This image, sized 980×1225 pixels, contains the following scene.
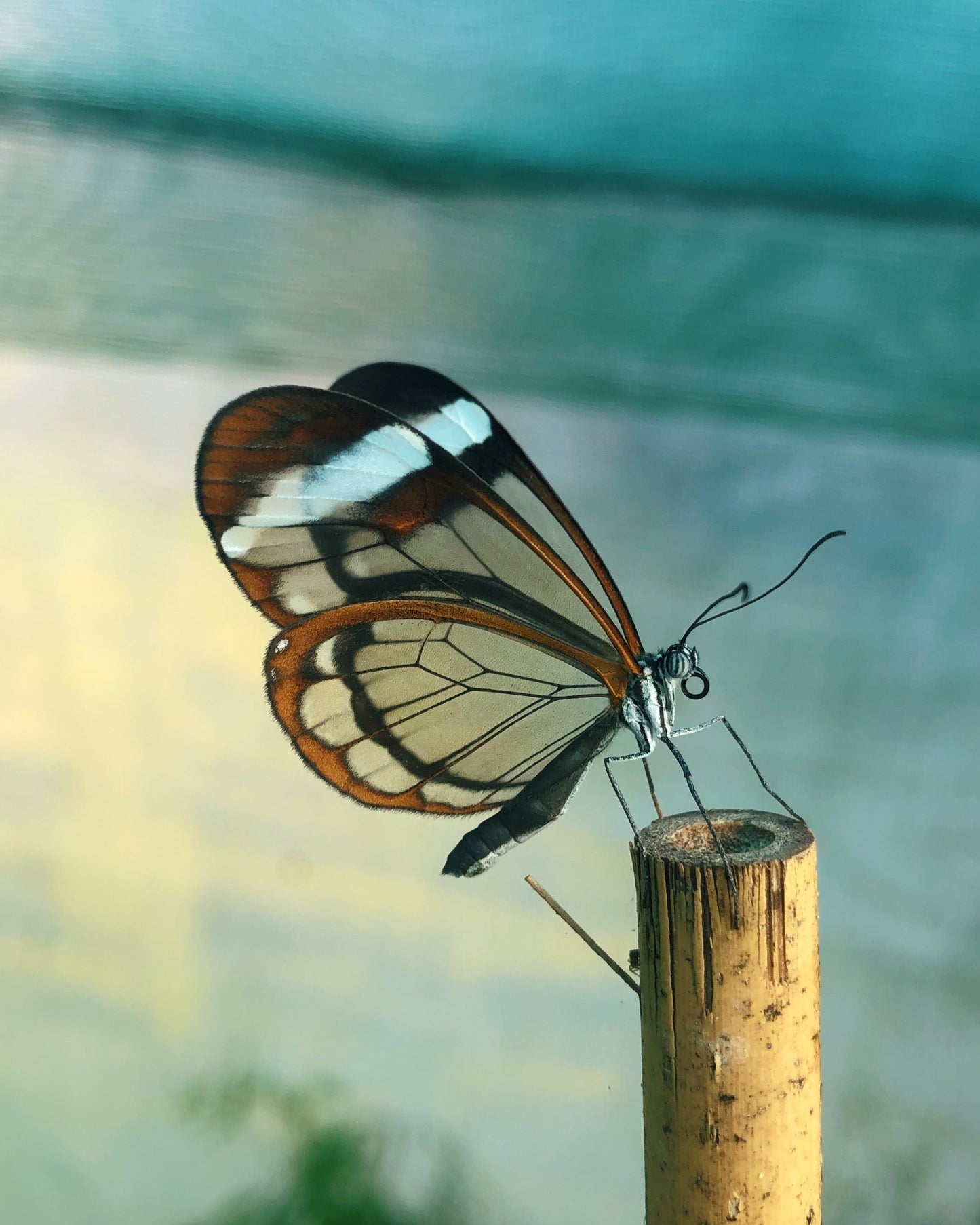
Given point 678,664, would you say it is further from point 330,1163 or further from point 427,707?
point 330,1163

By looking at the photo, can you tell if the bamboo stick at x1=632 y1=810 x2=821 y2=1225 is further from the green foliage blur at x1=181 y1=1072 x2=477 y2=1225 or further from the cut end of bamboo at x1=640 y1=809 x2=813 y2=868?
the green foliage blur at x1=181 y1=1072 x2=477 y2=1225

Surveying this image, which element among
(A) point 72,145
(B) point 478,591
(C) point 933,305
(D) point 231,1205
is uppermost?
(A) point 72,145

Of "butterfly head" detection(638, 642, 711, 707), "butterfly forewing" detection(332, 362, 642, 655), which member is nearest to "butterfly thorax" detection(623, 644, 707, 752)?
"butterfly head" detection(638, 642, 711, 707)

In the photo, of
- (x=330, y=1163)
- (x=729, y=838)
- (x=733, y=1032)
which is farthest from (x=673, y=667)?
(x=330, y=1163)

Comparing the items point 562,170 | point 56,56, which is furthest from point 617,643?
point 56,56

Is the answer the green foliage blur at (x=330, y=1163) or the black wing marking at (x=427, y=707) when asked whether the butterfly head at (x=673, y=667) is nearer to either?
the black wing marking at (x=427, y=707)

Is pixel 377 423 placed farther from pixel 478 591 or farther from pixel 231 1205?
pixel 231 1205
